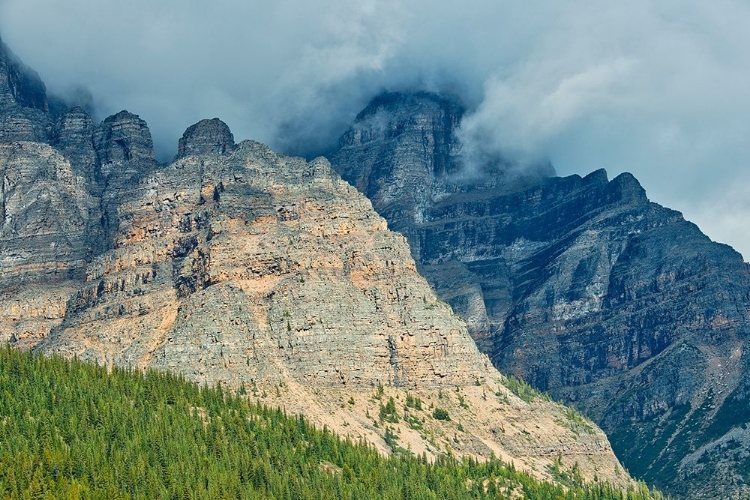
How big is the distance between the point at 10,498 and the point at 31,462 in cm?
894

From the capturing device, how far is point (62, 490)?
194 m

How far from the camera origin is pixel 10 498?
625ft

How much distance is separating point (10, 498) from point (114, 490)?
13.3 metres

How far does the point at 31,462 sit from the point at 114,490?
10.5 m

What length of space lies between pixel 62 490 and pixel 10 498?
6.41 m

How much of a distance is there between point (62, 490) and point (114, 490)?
6902 mm

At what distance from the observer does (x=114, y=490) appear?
198500 mm

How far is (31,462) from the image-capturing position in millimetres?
199000
